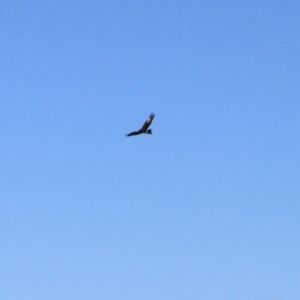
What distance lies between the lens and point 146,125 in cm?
17600
